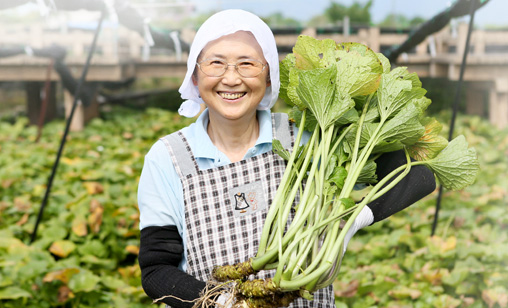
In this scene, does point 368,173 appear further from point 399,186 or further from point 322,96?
point 322,96

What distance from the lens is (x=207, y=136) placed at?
143 cm

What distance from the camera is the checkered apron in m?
1.38

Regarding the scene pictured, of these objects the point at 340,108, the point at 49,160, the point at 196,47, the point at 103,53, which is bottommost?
the point at 49,160

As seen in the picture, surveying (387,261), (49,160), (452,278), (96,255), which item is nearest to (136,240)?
(96,255)

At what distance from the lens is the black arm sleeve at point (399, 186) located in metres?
1.38

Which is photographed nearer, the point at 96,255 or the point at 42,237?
the point at 96,255

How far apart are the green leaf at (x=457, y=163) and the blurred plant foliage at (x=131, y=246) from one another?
1.26m

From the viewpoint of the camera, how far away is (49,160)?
5.06 metres

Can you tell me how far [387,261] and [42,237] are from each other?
2.16 m

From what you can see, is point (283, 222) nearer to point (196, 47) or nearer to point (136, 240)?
point (196, 47)

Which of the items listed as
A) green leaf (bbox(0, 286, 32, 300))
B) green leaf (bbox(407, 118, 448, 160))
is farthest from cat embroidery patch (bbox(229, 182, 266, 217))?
green leaf (bbox(0, 286, 32, 300))

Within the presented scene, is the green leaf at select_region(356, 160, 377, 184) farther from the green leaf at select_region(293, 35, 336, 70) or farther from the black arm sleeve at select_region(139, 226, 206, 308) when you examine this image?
the black arm sleeve at select_region(139, 226, 206, 308)

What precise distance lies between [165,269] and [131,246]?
190 cm

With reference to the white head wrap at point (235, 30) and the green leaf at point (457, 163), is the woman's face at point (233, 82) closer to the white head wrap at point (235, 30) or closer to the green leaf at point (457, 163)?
the white head wrap at point (235, 30)
